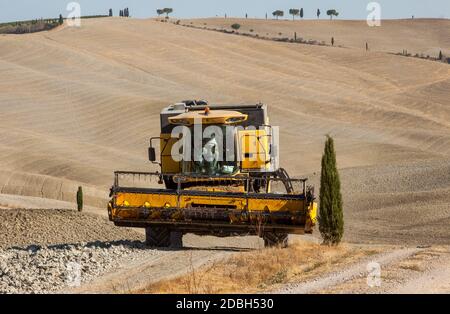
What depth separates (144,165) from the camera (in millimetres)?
63375

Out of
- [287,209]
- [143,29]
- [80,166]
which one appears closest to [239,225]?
[287,209]

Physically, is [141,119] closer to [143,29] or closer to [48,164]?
[48,164]

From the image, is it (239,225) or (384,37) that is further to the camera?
(384,37)

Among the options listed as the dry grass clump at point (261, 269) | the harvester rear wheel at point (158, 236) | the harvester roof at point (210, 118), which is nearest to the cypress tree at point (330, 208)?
the dry grass clump at point (261, 269)

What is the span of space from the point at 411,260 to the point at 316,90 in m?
85.0

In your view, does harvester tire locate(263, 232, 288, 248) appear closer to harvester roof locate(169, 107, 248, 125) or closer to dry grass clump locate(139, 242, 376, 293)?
dry grass clump locate(139, 242, 376, 293)

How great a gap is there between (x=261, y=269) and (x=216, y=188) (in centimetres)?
500

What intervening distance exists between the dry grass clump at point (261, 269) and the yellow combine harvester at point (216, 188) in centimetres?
81

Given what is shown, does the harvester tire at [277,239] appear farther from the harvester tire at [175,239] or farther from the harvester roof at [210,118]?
the harvester roof at [210,118]

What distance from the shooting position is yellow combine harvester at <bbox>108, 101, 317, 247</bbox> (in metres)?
23.2

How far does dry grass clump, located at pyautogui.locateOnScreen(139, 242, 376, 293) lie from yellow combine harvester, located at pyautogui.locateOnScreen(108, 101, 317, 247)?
0.81 m

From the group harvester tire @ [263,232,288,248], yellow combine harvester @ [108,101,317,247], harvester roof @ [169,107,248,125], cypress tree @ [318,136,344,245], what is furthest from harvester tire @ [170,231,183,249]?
cypress tree @ [318,136,344,245]

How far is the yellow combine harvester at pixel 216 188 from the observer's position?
2322cm

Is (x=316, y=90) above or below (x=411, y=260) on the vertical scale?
below
